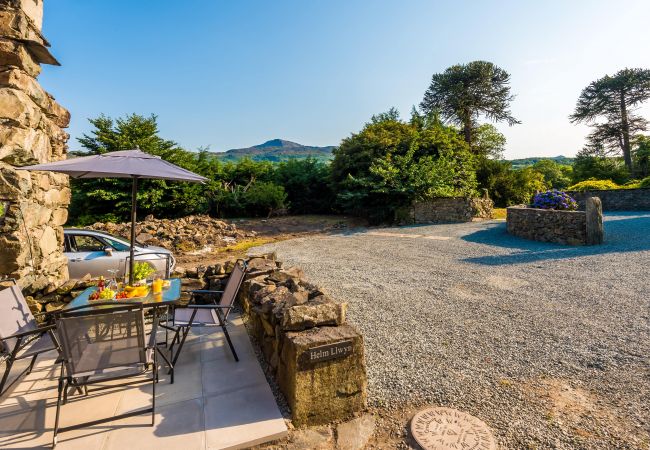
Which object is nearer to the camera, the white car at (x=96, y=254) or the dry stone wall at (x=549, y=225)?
the white car at (x=96, y=254)

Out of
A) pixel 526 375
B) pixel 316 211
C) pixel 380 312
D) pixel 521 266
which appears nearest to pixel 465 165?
pixel 316 211

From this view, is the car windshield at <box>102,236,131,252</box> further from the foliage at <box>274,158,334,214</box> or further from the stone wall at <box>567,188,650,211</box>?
the stone wall at <box>567,188,650,211</box>

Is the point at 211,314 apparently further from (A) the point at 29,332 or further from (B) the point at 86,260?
(B) the point at 86,260

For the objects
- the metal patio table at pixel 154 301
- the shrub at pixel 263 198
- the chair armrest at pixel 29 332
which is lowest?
the chair armrest at pixel 29 332

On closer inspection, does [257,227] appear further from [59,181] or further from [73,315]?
[73,315]

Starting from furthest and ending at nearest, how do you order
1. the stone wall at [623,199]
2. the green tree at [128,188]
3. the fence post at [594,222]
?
1. the stone wall at [623,199]
2. the green tree at [128,188]
3. the fence post at [594,222]

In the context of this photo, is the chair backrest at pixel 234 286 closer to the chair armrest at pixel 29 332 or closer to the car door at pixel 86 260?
the chair armrest at pixel 29 332

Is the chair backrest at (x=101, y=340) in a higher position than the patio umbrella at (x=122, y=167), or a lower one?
lower

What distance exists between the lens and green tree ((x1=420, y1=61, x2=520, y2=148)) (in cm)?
2438

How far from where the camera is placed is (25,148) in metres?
3.99

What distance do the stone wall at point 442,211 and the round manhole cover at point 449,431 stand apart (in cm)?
1291

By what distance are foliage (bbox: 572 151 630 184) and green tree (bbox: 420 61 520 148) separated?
10006 mm

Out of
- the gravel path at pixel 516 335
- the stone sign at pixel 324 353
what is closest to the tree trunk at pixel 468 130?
the gravel path at pixel 516 335

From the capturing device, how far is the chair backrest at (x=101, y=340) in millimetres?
2340
